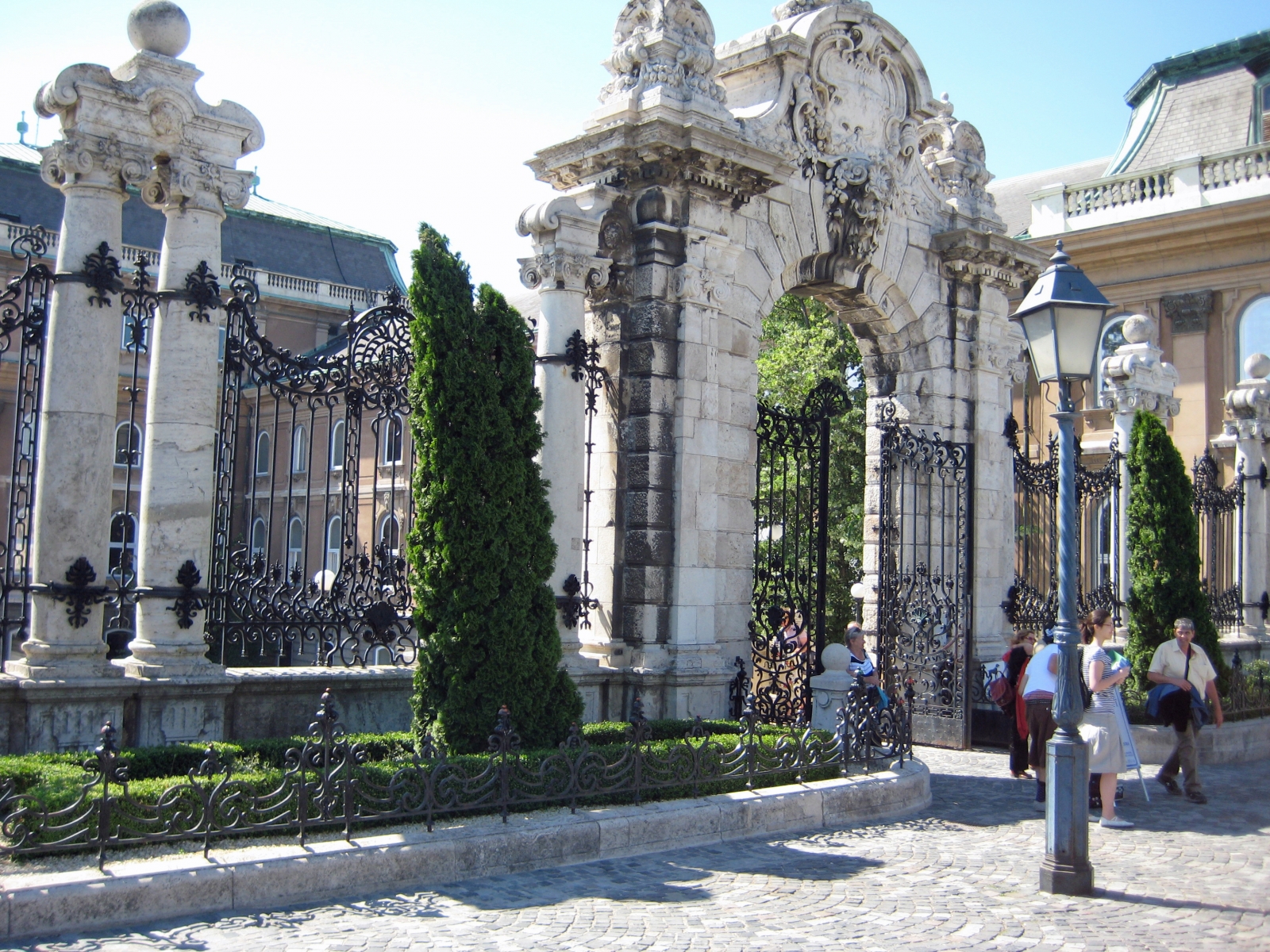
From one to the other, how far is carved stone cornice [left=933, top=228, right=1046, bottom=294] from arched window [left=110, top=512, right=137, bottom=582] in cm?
882

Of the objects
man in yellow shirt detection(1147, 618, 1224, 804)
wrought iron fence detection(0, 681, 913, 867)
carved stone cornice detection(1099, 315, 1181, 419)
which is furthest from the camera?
carved stone cornice detection(1099, 315, 1181, 419)

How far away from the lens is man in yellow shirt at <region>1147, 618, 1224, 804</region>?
32.8ft

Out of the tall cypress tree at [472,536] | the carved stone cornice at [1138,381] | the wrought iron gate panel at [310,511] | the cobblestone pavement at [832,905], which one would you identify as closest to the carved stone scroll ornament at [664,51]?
the wrought iron gate panel at [310,511]

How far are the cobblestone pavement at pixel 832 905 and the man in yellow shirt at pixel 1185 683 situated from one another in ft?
4.54

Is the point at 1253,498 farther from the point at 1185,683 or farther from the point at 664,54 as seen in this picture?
the point at 664,54

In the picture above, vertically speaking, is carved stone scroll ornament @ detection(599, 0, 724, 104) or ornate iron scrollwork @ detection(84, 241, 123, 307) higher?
carved stone scroll ornament @ detection(599, 0, 724, 104)

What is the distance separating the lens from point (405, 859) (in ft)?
20.7

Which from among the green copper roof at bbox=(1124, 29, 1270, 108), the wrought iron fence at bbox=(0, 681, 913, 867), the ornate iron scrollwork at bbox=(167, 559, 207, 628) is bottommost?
the wrought iron fence at bbox=(0, 681, 913, 867)

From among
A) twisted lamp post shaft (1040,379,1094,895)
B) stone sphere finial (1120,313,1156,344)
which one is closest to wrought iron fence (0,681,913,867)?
twisted lamp post shaft (1040,379,1094,895)

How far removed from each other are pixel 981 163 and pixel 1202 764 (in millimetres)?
7075

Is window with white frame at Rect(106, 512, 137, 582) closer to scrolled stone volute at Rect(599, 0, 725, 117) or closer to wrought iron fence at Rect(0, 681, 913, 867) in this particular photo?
wrought iron fence at Rect(0, 681, 913, 867)

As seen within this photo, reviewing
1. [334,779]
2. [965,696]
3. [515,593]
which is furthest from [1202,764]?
[334,779]

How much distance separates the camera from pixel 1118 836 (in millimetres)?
8438

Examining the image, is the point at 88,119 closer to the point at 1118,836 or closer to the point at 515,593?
the point at 515,593
